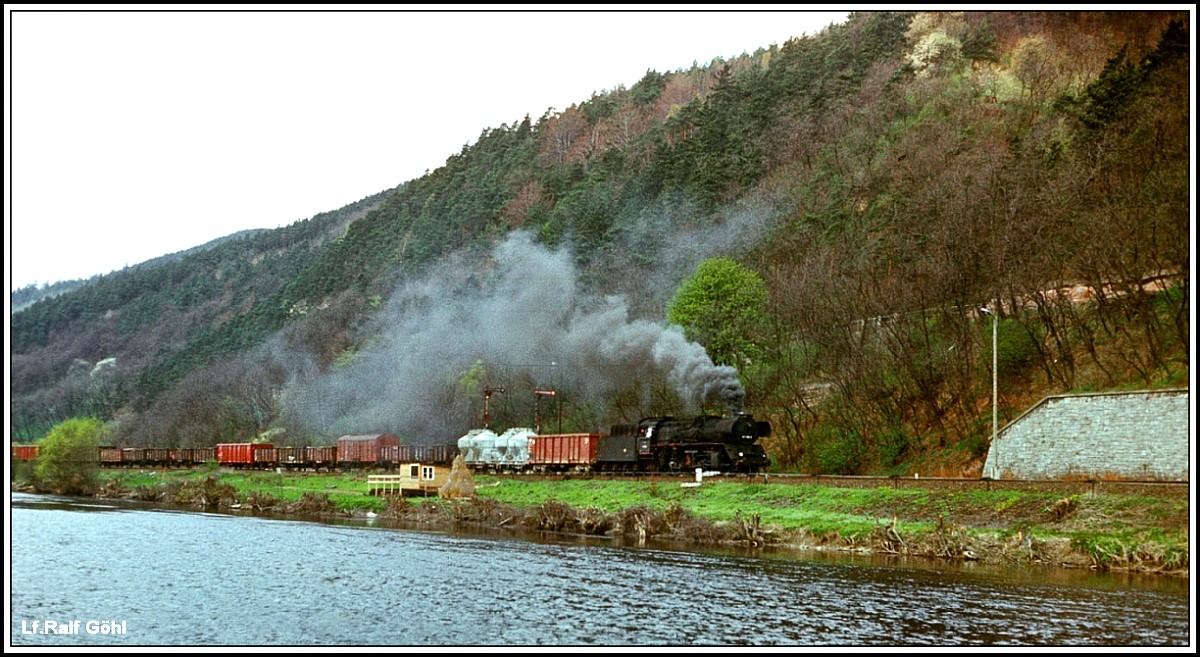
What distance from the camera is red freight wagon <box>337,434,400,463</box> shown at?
9531cm

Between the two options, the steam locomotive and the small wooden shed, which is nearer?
the steam locomotive

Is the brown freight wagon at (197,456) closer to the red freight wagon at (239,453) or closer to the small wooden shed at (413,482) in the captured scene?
the red freight wagon at (239,453)

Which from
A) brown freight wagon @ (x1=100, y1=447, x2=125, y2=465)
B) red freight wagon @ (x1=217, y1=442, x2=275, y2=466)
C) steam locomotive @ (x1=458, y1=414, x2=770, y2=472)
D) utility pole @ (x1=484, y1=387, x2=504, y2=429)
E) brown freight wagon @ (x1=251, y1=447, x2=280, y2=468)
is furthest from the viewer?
brown freight wagon @ (x1=100, y1=447, x2=125, y2=465)

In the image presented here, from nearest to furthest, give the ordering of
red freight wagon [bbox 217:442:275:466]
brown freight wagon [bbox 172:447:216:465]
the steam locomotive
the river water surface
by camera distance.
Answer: the river water surface, the steam locomotive, red freight wagon [bbox 217:442:275:466], brown freight wagon [bbox 172:447:216:465]

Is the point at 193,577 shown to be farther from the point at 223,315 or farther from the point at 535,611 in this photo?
the point at 223,315

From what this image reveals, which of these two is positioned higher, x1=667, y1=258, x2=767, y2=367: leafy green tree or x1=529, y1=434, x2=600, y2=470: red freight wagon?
x1=667, y1=258, x2=767, y2=367: leafy green tree

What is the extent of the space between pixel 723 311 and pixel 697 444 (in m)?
20.3

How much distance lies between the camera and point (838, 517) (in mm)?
43031

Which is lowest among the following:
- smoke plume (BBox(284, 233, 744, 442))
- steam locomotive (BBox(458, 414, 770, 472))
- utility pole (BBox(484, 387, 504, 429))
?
steam locomotive (BBox(458, 414, 770, 472))

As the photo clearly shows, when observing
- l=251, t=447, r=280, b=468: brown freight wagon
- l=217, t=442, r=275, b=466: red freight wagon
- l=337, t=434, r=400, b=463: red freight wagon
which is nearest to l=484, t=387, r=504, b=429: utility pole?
l=337, t=434, r=400, b=463: red freight wagon

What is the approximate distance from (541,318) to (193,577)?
79.8 metres

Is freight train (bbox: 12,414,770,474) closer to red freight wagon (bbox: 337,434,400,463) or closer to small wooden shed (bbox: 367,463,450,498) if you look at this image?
red freight wagon (bbox: 337,434,400,463)

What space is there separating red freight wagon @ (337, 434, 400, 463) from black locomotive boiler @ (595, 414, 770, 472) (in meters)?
35.3

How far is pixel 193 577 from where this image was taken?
113 ft
